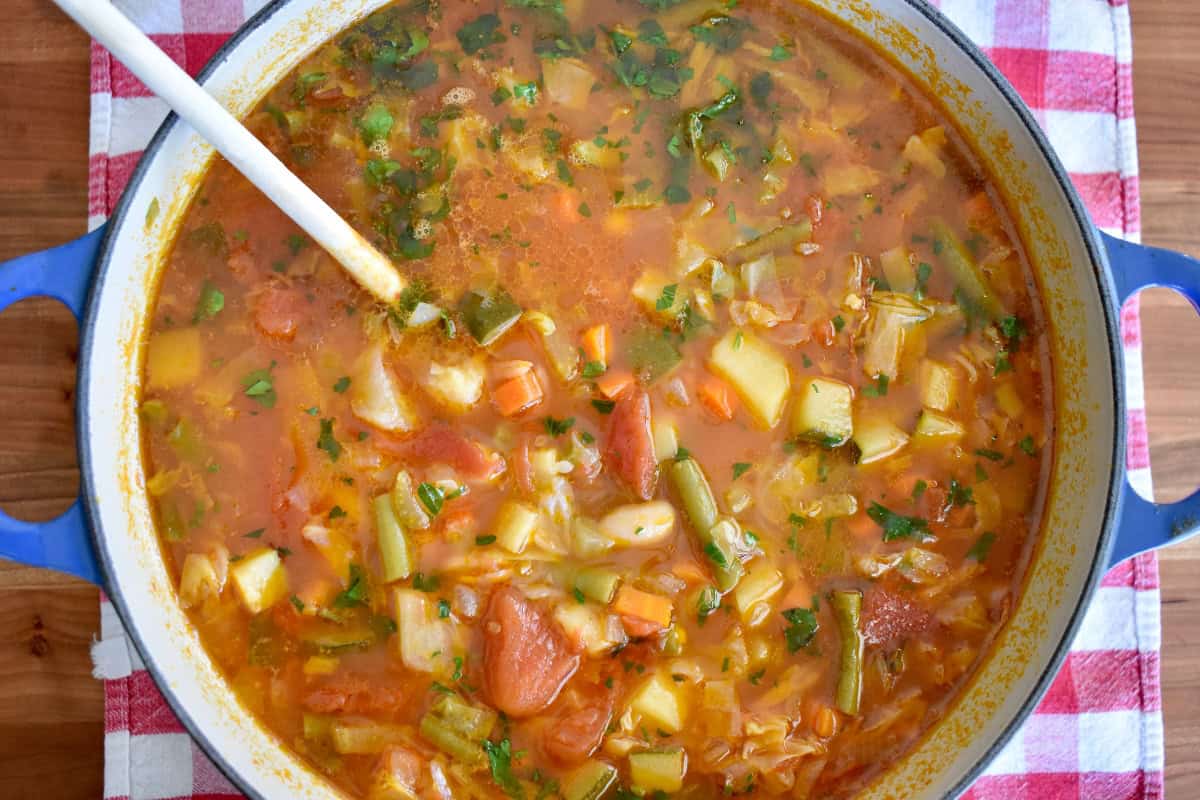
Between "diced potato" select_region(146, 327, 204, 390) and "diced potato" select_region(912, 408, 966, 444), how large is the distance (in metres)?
2.05

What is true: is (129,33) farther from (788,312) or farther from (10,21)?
(788,312)

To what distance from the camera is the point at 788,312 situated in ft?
9.46

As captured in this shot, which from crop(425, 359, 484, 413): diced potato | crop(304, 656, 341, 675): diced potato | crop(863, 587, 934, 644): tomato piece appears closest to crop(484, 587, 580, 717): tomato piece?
crop(304, 656, 341, 675): diced potato

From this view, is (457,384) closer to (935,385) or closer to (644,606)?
(644,606)

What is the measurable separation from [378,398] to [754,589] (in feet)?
3.85

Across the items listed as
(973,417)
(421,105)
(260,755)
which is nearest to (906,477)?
(973,417)

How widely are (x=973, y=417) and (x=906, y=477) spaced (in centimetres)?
27

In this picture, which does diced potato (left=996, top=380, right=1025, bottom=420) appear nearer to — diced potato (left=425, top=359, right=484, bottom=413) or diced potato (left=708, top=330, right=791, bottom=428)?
diced potato (left=708, top=330, right=791, bottom=428)

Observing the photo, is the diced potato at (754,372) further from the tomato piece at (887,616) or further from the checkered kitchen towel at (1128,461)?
the checkered kitchen towel at (1128,461)

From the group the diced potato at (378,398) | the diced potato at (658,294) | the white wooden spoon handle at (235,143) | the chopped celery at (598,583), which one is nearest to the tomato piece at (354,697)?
the chopped celery at (598,583)

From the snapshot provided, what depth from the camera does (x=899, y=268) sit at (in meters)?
2.91

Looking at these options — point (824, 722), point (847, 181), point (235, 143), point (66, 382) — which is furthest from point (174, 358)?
point (824, 722)

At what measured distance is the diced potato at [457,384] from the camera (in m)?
2.82

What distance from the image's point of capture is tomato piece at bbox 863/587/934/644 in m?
2.86
